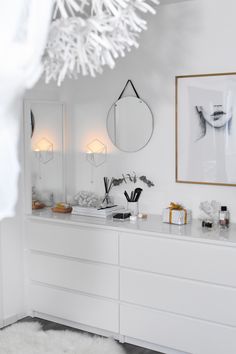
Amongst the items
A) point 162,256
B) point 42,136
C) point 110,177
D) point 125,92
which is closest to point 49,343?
point 162,256

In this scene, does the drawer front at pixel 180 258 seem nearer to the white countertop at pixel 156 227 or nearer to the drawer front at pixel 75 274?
the white countertop at pixel 156 227

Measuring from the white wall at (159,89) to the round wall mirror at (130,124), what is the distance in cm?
5

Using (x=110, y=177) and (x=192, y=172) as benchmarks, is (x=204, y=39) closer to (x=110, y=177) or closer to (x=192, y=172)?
(x=192, y=172)

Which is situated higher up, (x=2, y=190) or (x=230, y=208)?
(x=2, y=190)

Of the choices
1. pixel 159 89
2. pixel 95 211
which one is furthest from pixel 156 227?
pixel 159 89

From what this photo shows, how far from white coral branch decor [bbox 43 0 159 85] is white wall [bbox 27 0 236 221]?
2.29 meters

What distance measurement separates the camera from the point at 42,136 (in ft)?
12.7

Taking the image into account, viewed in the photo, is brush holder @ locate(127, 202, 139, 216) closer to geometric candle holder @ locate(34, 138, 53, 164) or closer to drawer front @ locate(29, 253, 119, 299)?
drawer front @ locate(29, 253, 119, 299)

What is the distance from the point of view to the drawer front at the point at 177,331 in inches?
115

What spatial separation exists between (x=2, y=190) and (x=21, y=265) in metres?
2.94

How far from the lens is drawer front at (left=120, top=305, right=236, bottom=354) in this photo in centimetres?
291

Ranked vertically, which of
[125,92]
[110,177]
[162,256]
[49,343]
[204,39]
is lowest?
[49,343]

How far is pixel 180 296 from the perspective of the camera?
3.03 meters

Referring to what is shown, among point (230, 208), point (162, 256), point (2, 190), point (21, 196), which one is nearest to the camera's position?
point (2, 190)
